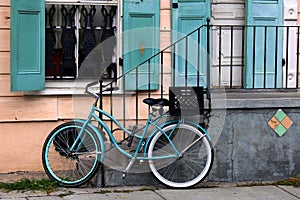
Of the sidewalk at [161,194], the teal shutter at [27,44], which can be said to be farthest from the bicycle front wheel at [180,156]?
the teal shutter at [27,44]

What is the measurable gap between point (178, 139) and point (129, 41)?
160 cm

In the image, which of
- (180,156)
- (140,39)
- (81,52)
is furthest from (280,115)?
(81,52)

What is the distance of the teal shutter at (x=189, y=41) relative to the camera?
7938mm

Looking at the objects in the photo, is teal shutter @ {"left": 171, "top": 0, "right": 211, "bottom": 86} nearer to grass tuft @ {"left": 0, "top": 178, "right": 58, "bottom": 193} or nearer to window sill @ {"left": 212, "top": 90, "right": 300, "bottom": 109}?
window sill @ {"left": 212, "top": 90, "right": 300, "bottom": 109}

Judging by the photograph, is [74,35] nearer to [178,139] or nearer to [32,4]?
[32,4]

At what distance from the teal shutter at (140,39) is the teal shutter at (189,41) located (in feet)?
0.87

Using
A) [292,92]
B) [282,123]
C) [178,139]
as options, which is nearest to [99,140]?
[178,139]

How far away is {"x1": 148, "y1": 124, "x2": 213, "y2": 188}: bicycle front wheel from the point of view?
269 inches

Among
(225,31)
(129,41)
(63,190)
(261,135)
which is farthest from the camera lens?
(225,31)

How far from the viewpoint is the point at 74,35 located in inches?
310

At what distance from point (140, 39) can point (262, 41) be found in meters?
1.65

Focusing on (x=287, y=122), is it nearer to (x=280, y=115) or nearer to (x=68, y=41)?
(x=280, y=115)

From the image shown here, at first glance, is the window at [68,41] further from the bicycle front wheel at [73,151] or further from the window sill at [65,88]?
the bicycle front wheel at [73,151]

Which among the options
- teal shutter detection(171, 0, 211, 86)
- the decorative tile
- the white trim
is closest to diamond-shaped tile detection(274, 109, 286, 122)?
the decorative tile
